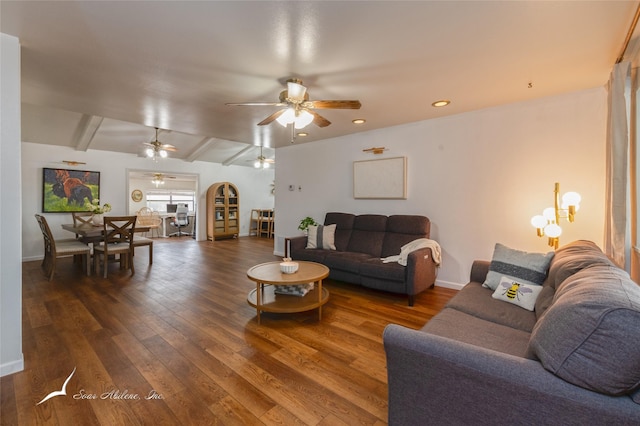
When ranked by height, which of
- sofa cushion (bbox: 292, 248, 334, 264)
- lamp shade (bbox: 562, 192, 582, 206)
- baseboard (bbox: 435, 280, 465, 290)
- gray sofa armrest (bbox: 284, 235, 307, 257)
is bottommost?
baseboard (bbox: 435, 280, 465, 290)

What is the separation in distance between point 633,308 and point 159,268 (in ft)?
18.4

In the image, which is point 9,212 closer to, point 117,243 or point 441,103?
point 117,243

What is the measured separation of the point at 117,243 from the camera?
15.4ft

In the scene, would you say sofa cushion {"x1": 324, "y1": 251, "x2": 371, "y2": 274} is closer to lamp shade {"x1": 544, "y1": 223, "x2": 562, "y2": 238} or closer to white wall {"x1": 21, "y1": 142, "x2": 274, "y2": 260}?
lamp shade {"x1": 544, "y1": 223, "x2": 562, "y2": 238}

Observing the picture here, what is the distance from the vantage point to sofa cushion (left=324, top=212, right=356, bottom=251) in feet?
14.3

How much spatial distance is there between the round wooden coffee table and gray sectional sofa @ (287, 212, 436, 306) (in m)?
0.63

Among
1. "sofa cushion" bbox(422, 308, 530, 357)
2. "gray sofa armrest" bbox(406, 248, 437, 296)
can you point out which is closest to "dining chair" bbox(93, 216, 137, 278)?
"gray sofa armrest" bbox(406, 248, 437, 296)

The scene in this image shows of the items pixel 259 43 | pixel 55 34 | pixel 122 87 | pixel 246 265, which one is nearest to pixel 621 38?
pixel 259 43

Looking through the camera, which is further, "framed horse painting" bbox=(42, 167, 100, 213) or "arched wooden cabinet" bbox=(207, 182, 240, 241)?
"arched wooden cabinet" bbox=(207, 182, 240, 241)

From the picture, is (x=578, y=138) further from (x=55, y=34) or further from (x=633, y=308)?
(x=55, y=34)

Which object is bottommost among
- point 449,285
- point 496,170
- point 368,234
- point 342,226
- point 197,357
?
point 197,357

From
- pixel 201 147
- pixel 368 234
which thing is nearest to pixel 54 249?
pixel 201 147

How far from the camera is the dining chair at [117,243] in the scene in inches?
168

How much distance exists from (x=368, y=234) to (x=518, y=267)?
2.18m
